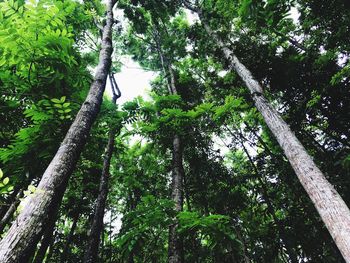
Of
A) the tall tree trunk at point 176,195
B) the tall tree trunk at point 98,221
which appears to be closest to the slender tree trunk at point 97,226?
the tall tree trunk at point 98,221

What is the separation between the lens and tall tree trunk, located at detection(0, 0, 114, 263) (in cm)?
205

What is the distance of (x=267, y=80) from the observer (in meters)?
12.2

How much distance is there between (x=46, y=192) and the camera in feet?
8.34

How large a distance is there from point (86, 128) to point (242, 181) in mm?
8994

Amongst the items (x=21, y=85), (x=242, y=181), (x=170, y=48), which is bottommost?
(x=21, y=85)

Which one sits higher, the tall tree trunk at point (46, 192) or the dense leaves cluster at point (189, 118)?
the dense leaves cluster at point (189, 118)

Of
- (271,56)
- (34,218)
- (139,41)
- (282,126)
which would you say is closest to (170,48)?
(139,41)

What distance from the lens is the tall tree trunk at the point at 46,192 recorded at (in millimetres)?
2051

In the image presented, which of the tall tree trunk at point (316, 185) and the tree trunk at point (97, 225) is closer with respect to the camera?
the tall tree trunk at point (316, 185)

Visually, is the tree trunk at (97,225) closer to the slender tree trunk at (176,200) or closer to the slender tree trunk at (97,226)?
the slender tree trunk at (97,226)

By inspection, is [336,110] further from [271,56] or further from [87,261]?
[87,261]

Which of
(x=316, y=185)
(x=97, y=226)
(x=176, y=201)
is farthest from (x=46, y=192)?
(x=176, y=201)

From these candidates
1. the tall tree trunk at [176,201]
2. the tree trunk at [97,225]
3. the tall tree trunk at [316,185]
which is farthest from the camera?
the tall tree trunk at [176,201]

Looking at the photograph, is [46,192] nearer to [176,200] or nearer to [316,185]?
[316,185]
